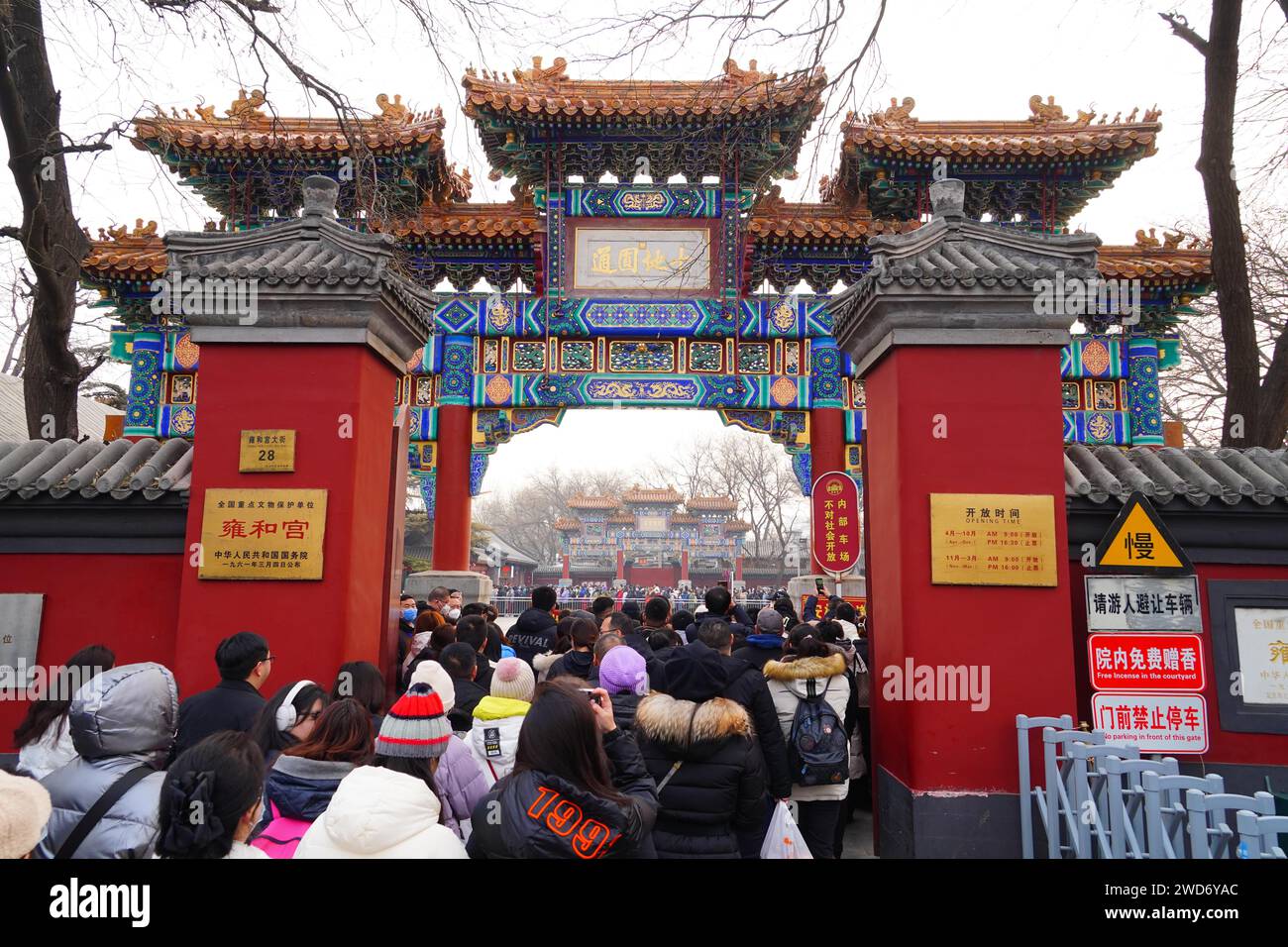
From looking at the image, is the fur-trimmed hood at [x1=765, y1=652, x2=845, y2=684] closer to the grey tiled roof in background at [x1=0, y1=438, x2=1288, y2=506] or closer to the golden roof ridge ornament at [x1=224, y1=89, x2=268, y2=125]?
the grey tiled roof in background at [x1=0, y1=438, x2=1288, y2=506]

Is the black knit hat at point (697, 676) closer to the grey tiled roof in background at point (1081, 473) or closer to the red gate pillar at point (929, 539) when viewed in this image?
the red gate pillar at point (929, 539)

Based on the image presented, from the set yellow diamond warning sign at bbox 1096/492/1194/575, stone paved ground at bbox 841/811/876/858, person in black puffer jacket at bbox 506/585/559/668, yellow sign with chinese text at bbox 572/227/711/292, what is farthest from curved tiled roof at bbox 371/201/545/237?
yellow diamond warning sign at bbox 1096/492/1194/575

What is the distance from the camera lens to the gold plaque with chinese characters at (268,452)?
5.32 meters

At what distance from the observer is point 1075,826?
4.14 m

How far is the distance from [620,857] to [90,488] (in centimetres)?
488

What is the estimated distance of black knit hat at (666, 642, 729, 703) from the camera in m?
3.29

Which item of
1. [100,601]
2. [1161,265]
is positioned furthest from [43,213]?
[1161,265]

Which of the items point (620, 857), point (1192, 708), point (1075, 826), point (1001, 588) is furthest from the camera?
point (1001, 588)

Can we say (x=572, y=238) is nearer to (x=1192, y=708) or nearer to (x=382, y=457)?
(x=382, y=457)

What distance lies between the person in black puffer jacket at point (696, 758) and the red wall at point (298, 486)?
8.73ft

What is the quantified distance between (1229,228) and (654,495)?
32874mm

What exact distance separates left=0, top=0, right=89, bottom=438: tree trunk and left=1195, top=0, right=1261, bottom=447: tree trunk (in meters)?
9.35

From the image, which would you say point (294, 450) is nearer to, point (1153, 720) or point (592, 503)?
point (1153, 720)

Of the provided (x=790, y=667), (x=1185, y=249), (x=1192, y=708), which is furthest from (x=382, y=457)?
(x=1185, y=249)
